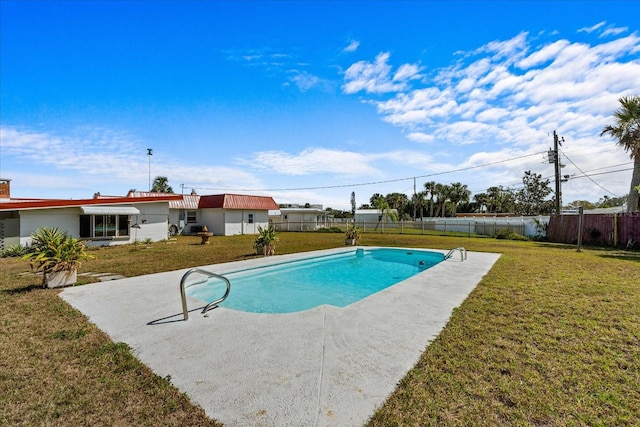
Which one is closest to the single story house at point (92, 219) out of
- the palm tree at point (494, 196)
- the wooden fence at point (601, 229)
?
the wooden fence at point (601, 229)

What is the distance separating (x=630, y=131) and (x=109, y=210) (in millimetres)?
28557

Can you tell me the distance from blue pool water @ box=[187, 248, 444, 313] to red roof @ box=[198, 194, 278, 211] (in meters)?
13.8

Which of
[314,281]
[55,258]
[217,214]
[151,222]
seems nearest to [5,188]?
[151,222]

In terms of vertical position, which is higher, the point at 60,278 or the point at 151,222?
the point at 151,222

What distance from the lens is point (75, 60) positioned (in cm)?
1077

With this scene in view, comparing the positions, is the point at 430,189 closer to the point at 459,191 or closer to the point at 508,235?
the point at 459,191

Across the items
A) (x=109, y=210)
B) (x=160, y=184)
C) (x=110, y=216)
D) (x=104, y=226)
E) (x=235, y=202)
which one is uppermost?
(x=160, y=184)

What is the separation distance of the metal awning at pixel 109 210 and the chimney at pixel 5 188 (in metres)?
7.51

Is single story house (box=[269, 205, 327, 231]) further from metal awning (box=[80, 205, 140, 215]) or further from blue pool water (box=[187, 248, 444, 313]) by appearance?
blue pool water (box=[187, 248, 444, 313])

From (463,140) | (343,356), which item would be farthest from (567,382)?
(463,140)

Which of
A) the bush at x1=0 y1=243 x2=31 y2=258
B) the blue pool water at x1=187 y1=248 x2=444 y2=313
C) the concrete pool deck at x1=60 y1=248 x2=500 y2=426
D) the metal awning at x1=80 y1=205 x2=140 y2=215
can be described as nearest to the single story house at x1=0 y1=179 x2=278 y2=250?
the metal awning at x1=80 y1=205 x2=140 y2=215

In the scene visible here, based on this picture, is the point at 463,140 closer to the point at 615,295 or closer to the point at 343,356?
the point at 615,295

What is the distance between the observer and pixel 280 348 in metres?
3.61

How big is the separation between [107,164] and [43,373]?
25465 millimetres
